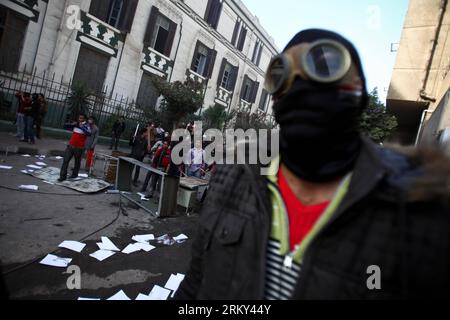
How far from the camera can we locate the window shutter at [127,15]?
1549 centimetres

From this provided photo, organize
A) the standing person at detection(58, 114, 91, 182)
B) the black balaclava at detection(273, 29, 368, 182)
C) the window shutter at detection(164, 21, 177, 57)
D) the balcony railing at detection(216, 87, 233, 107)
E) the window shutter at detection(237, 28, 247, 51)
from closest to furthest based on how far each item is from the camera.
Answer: the black balaclava at detection(273, 29, 368, 182), the standing person at detection(58, 114, 91, 182), the window shutter at detection(164, 21, 177, 57), the balcony railing at detection(216, 87, 233, 107), the window shutter at detection(237, 28, 247, 51)

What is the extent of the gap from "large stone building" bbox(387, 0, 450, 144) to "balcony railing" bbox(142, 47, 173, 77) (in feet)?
40.1

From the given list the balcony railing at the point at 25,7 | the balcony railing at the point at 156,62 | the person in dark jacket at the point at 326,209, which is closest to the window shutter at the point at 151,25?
the balcony railing at the point at 156,62

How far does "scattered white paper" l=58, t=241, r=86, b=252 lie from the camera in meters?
4.33

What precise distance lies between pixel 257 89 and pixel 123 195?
77.3 feet

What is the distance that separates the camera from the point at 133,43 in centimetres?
1634

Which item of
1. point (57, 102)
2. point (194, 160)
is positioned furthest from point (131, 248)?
point (57, 102)

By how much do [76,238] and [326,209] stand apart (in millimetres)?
4591

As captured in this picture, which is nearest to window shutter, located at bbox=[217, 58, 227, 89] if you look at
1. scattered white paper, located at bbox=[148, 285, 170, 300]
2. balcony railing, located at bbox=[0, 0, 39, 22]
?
balcony railing, located at bbox=[0, 0, 39, 22]

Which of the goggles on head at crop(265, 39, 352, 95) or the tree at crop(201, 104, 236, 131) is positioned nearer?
the goggles on head at crop(265, 39, 352, 95)

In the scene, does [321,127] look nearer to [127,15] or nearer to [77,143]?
[77,143]

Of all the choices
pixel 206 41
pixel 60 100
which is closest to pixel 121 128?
pixel 60 100

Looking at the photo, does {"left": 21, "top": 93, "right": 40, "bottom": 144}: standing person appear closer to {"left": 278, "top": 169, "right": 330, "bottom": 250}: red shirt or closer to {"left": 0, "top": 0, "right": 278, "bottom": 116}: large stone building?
{"left": 0, "top": 0, "right": 278, "bottom": 116}: large stone building

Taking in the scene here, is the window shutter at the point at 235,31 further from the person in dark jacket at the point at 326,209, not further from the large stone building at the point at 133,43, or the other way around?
the person in dark jacket at the point at 326,209
